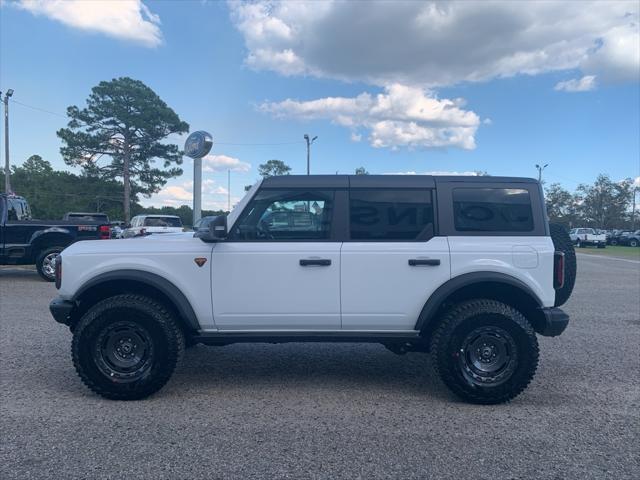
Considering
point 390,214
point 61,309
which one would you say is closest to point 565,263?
point 390,214

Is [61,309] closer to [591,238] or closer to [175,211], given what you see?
[591,238]

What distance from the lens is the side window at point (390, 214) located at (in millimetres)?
4406

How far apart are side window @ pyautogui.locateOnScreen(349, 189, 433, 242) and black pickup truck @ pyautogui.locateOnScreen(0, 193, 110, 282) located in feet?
28.8

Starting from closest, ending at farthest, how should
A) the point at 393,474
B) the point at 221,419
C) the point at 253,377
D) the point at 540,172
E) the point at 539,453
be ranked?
the point at 393,474 < the point at 539,453 < the point at 221,419 < the point at 253,377 < the point at 540,172

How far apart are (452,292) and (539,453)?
54.4 inches

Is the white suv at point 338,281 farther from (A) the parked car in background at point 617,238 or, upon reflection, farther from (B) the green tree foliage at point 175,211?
(A) the parked car in background at point 617,238

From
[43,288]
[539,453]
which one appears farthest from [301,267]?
[43,288]

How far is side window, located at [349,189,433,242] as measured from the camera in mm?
4406

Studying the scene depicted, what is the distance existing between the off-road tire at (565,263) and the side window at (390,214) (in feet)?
4.38

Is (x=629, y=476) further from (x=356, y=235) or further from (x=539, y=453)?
(x=356, y=235)

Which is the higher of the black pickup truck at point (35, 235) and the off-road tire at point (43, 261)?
the black pickup truck at point (35, 235)

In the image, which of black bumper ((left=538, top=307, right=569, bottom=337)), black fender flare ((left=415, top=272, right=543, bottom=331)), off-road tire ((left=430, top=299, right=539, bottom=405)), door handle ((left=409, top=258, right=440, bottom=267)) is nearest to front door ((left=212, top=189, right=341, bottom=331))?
door handle ((left=409, top=258, right=440, bottom=267))

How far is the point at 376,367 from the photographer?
5.40m

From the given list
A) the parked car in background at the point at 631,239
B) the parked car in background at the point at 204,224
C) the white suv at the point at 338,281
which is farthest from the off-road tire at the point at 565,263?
the parked car in background at the point at 631,239
